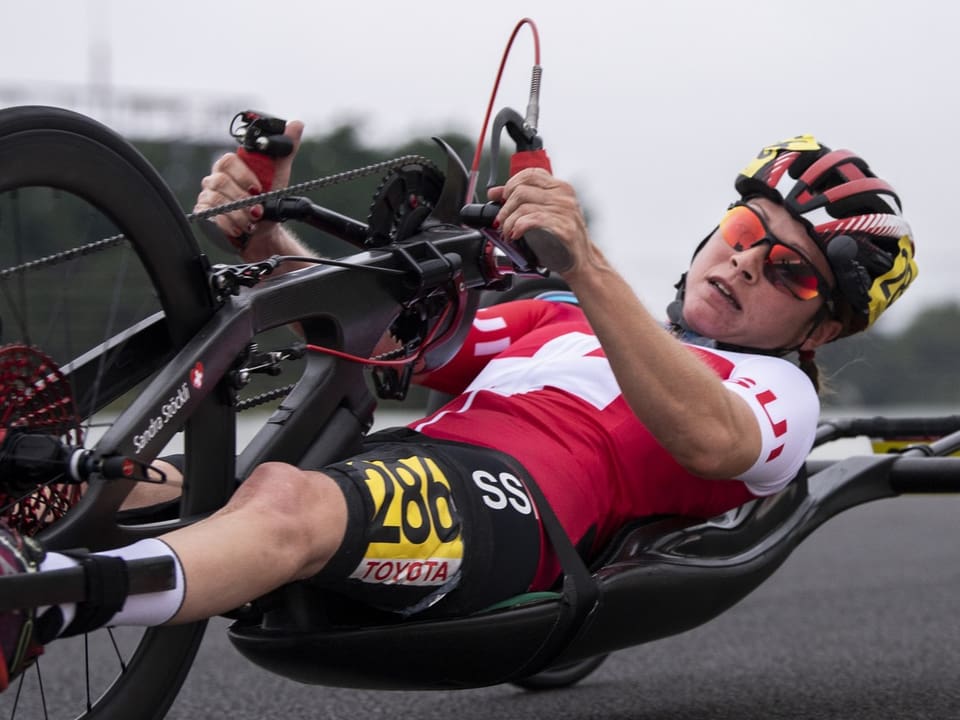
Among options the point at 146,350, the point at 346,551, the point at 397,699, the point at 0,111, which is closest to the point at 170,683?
the point at 346,551

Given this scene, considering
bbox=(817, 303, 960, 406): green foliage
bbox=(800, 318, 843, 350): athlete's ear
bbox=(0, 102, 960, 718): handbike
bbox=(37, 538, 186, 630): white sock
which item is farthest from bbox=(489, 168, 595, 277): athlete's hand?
bbox=(817, 303, 960, 406): green foliage

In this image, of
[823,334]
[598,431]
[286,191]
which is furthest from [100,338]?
Answer: [823,334]

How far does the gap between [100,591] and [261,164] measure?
1202mm

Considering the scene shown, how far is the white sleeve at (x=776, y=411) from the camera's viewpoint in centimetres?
272

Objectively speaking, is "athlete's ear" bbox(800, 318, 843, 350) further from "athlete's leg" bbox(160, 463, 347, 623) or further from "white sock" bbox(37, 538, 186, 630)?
"white sock" bbox(37, 538, 186, 630)

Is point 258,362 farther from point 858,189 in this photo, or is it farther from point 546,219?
point 858,189

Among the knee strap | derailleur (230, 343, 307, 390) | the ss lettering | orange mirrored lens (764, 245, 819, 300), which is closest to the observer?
the knee strap

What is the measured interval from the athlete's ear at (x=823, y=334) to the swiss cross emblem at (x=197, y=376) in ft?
5.26

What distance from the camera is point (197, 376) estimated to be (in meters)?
2.23

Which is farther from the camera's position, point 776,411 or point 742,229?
point 742,229

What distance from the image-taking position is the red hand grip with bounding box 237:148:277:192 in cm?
276

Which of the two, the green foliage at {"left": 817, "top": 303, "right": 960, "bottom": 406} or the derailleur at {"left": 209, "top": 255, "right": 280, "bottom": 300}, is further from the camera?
the green foliage at {"left": 817, "top": 303, "right": 960, "bottom": 406}

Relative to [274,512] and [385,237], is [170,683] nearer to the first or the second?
[274,512]

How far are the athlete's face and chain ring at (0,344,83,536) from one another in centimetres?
156
